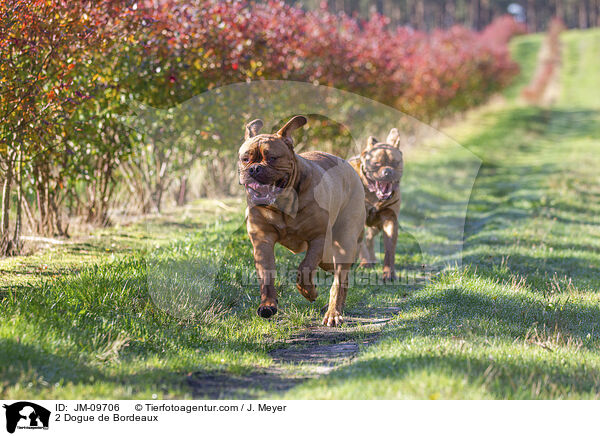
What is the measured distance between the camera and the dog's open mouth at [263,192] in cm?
595

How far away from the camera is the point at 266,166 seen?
5828 mm

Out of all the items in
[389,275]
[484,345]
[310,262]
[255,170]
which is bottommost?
[484,345]

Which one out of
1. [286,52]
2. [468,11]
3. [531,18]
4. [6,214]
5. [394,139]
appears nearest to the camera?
[6,214]

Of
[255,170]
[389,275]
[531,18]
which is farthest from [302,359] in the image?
[531,18]

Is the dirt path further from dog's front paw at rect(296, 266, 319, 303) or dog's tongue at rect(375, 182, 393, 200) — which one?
dog's tongue at rect(375, 182, 393, 200)

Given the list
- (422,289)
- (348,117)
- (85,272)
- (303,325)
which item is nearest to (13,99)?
(85,272)

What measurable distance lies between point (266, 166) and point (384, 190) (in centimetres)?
321

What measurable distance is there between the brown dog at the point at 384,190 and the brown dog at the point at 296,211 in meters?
1.63

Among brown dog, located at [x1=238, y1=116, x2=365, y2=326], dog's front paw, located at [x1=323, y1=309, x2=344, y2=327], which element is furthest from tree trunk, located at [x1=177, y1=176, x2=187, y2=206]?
dog's front paw, located at [x1=323, y1=309, x2=344, y2=327]

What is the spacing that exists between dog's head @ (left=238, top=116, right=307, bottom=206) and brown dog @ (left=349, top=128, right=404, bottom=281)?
2.78 meters

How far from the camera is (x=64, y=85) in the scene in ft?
25.5

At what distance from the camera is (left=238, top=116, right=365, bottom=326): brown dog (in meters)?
5.94
